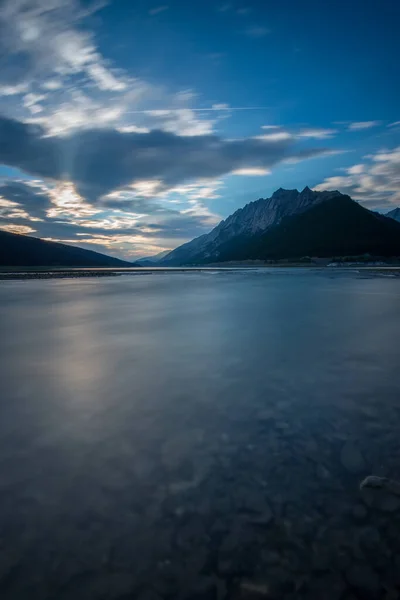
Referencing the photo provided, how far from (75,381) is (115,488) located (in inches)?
211

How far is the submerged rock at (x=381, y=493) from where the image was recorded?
168 inches

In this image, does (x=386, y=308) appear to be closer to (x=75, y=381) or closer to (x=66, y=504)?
(x=75, y=381)

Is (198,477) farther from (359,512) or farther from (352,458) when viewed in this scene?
(352,458)

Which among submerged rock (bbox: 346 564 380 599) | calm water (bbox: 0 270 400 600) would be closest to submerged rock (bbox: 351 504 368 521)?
calm water (bbox: 0 270 400 600)

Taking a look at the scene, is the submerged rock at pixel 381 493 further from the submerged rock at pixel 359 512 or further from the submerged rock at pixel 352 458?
the submerged rock at pixel 352 458

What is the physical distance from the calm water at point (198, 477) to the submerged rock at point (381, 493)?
0.11 m

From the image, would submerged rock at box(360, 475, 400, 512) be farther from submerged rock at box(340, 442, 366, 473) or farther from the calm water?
submerged rock at box(340, 442, 366, 473)

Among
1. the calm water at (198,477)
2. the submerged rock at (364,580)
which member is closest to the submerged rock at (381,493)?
the calm water at (198,477)

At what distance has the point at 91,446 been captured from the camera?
5.86m

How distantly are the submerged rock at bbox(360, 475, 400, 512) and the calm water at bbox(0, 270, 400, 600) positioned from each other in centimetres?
11

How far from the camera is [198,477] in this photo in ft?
16.3

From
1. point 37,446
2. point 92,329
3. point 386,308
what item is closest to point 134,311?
point 92,329

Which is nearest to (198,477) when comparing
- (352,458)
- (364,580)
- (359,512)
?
(359,512)

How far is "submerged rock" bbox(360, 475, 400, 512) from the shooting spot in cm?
427
